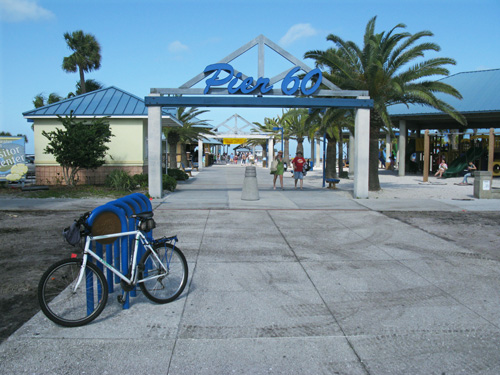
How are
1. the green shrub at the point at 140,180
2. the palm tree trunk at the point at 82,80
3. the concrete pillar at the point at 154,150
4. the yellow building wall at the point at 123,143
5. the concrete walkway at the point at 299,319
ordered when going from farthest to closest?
1. the palm tree trunk at the point at 82,80
2. the yellow building wall at the point at 123,143
3. the green shrub at the point at 140,180
4. the concrete pillar at the point at 154,150
5. the concrete walkway at the point at 299,319

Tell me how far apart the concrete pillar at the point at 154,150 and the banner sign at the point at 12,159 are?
6102 millimetres

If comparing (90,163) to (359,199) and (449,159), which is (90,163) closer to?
(359,199)

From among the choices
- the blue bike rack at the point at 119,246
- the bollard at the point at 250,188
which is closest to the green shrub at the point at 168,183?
the bollard at the point at 250,188

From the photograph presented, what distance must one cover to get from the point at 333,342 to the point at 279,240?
188 inches

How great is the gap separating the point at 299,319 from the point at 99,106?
18.2 m

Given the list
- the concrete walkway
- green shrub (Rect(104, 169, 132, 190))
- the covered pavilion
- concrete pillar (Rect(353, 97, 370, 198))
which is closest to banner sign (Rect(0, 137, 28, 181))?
green shrub (Rect(104, 169, 132, 190))

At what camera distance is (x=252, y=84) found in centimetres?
1603

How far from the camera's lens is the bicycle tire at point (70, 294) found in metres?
4.55

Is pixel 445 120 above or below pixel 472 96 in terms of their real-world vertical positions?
below

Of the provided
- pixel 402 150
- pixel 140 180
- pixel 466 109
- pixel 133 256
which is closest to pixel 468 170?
pixel 466 109

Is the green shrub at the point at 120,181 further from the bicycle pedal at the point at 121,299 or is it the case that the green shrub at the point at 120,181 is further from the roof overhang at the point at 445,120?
the roof overhang at the point at 445,120

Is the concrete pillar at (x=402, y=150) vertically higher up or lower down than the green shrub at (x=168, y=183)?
higher up

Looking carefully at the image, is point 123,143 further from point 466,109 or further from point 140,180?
point 466,109

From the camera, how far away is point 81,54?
135 feet
